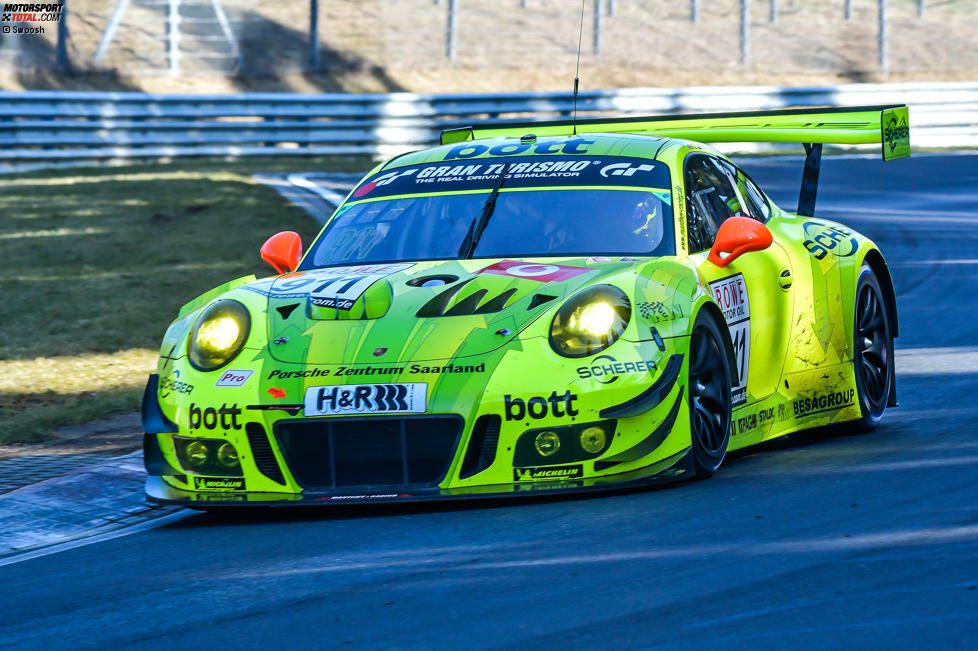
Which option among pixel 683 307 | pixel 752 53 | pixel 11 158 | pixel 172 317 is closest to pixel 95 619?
pixel 683 307

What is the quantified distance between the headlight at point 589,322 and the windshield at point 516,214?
0.69 metres

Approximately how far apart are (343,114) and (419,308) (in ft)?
60.7

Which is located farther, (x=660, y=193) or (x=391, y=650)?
(x=660, y=193)

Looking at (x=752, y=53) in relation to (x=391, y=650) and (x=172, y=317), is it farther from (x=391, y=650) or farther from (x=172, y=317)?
(x=391, y=650)

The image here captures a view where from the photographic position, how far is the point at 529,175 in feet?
22.2

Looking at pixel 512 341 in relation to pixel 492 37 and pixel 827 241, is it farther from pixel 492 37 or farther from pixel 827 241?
pixel 492 37

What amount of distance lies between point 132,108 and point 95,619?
19277mm

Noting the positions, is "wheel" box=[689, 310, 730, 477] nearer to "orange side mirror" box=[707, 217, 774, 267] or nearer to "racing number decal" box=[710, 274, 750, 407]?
"racing number decal" box=[710, 274, 750, 407]

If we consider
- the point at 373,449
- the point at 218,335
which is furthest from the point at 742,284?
the point at 218,335

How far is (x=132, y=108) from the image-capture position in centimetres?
2295

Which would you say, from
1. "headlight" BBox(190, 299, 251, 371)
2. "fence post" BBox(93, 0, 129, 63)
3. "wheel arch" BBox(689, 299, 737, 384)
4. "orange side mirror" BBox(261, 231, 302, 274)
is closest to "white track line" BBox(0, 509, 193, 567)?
"headlight" BBox(190, 299, 251, 371)

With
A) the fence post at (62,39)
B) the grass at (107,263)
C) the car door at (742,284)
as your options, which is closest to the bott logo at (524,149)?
the car door at (742,284)

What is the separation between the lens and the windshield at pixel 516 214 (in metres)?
6.42

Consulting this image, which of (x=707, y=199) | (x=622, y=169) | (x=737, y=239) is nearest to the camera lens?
(x=737, y=239)
